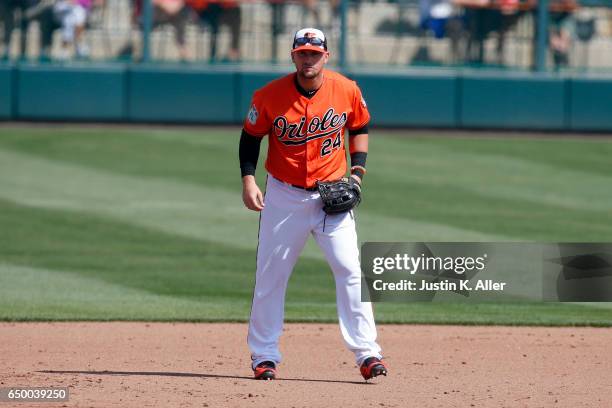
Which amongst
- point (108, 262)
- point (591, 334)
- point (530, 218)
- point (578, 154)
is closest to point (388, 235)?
point (530, 218)

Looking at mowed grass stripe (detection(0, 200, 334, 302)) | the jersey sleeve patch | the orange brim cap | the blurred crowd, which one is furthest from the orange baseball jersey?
the blurred crowd

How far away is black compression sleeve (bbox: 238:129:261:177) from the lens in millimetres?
6223

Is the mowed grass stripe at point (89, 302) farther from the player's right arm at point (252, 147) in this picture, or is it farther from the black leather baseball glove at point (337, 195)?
the black leather baseball glove at point (337, 195)

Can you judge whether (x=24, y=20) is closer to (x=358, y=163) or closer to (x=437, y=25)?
(x=437, y=25)

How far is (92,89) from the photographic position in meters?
17.8

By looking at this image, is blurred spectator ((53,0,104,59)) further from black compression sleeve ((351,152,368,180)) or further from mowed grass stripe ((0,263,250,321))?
black compression sleeve ((351,152,368,180))

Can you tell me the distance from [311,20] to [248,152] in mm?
12492

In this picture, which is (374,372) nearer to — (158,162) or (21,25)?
(158,162)

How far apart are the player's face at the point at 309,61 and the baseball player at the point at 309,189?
0.01 m

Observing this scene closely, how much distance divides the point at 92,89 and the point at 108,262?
8.18 m

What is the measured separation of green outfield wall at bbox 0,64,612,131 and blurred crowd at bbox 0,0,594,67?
1.49 feet

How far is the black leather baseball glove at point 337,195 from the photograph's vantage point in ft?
19.8

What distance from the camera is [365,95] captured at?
1773 centimetres

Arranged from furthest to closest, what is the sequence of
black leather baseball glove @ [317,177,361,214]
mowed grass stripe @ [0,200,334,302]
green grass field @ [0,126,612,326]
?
mowed grass stripe @ [0,200,334,302]
green grass field @ [0,126,612,326]
black leather baseball glove @ [317,177,361,214]
